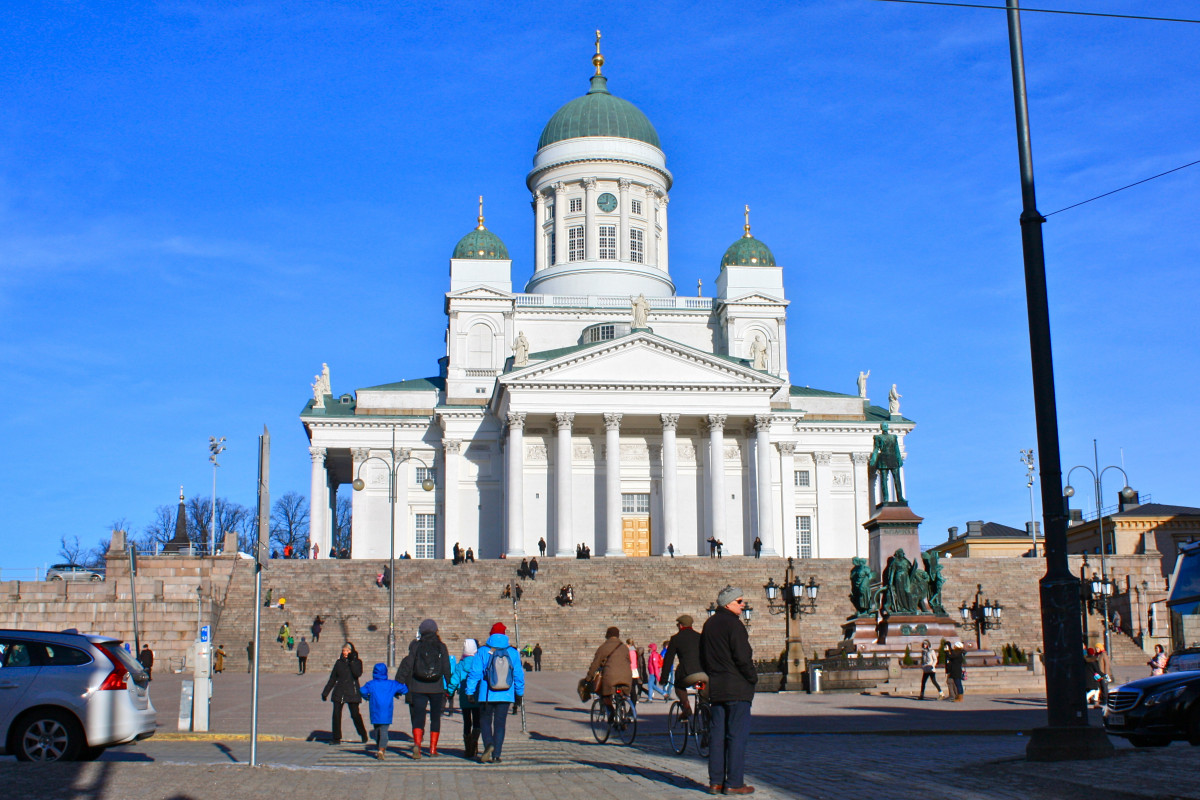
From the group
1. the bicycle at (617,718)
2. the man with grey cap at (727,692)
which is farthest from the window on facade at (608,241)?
the man with grey cap at (727,692)

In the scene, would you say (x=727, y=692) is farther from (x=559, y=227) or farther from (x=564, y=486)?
(x=559, y=227)

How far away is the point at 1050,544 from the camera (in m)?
14.0

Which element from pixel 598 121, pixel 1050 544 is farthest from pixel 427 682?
pixel 598 121

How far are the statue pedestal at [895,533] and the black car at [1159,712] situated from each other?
18295 millimetres

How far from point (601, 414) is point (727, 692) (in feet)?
168

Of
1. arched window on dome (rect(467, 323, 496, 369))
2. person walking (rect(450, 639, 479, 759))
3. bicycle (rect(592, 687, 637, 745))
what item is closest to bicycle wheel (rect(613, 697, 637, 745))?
bicycle (rect(592, 687, 637, 745))

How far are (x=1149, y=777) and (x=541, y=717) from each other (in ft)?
49.6

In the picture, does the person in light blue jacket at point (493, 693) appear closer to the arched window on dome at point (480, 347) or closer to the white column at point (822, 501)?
the white column at point (822, 501)

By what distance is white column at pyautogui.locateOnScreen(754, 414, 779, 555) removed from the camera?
63.2 metres

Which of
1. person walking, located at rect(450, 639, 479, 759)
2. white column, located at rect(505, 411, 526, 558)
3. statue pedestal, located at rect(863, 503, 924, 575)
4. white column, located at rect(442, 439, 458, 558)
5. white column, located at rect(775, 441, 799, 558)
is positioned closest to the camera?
person walking, located at rect(450, 639, 479, 759)

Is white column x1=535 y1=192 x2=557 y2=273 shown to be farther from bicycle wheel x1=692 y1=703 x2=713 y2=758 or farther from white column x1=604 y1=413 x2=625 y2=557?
bicycle wheel x1=692 y1=703 x2=713 y2=758

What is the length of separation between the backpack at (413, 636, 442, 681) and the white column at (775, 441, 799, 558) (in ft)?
171

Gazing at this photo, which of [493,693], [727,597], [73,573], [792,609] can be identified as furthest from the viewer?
[73,573]

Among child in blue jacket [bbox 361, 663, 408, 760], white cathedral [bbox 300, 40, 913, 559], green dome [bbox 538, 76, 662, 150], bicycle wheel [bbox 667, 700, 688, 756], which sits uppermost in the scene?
green dome [bbox 538, 76, 662, 150]
